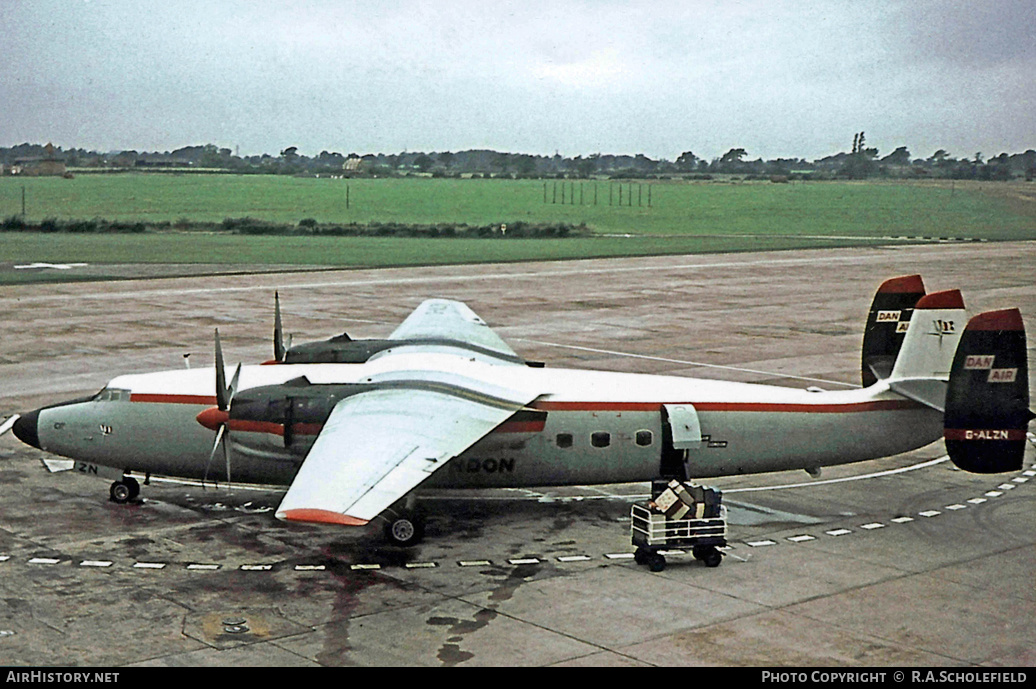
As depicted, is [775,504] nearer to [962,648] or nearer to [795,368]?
[962,648]

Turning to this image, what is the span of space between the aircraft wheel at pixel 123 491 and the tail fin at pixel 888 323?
1767cm

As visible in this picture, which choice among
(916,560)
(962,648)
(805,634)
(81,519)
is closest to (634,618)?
(805,634)

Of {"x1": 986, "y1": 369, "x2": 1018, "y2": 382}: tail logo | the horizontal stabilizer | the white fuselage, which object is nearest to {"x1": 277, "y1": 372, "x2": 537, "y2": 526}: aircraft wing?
the white fuselage

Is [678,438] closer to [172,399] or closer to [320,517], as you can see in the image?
[320,517]

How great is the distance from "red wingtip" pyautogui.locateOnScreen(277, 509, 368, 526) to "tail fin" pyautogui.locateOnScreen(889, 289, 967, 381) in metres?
13.9

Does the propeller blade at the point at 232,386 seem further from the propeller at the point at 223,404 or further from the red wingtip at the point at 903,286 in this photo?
the red wingtip at the point at 903,286

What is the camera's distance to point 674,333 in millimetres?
56375

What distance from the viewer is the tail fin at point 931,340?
27.4 m

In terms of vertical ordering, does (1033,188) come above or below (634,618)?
above

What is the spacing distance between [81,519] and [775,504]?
51.3 ft

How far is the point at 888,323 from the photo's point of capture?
30359mm

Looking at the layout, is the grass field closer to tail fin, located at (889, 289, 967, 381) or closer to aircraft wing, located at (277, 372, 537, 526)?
aircraft wing, located at (277, 372, 537, 526)

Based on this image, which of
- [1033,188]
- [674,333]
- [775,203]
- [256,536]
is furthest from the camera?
[775,203]

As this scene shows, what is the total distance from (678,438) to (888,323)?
294 inches
